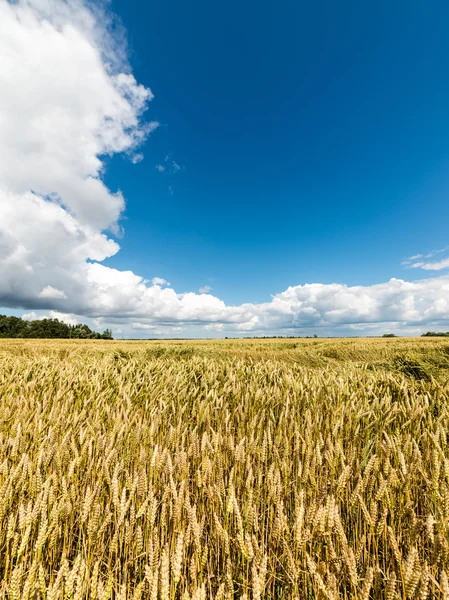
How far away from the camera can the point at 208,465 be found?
60.2 inches

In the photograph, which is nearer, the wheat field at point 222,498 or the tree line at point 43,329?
the wheat field at point 222,498

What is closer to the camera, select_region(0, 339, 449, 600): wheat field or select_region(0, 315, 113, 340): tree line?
select_region(0, 339, 449, 600): wheat field

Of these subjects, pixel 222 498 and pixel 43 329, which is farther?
pixel 43 329

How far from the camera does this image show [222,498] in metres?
1.59

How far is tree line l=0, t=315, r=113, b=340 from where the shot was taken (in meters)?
68.2

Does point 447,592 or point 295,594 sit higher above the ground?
point 447,592

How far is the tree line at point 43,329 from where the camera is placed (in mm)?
68188

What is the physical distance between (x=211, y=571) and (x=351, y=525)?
0.82m

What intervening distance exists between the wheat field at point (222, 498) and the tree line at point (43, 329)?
6919 centimetres

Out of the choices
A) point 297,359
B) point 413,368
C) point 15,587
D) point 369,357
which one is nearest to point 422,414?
point 15,587

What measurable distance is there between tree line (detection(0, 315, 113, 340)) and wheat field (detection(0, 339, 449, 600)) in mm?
69188

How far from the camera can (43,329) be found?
6856cm

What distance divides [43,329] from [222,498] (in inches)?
3102

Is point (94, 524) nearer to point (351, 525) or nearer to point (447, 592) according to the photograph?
point (447, 592)
